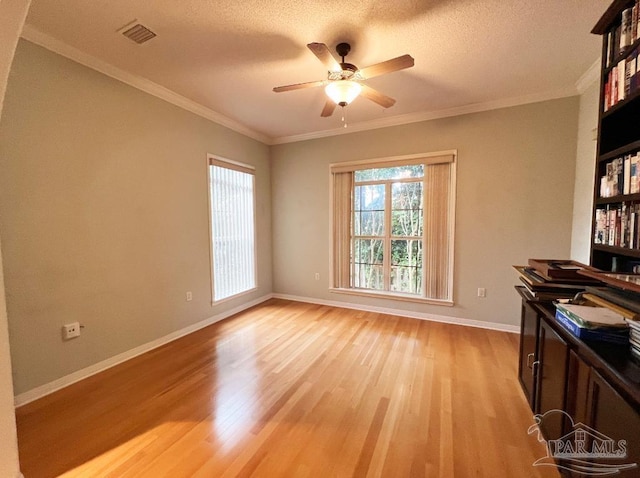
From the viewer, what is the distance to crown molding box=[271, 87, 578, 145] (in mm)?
2916

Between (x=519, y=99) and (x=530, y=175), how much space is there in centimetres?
86

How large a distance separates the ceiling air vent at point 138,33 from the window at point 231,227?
151 cm

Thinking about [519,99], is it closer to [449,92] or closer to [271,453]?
[449,92]

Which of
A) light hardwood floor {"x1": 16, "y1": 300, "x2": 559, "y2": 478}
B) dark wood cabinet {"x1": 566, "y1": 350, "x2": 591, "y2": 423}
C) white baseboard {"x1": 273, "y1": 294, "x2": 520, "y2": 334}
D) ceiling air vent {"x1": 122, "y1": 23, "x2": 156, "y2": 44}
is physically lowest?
light hardwood floor {"x1": 16, "y1": 300, "x2": 559, "y2": 478}

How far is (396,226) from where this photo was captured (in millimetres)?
3869

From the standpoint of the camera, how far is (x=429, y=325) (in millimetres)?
3441

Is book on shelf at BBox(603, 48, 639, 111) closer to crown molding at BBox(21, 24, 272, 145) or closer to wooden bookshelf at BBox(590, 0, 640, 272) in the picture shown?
wooden bookshelf at BBox(590, 0, 640, 272)

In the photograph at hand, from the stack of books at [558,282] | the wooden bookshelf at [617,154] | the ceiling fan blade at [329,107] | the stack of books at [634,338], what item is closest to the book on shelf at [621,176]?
the wooden bookshelf at [617,154]

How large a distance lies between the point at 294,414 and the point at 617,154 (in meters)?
2.52

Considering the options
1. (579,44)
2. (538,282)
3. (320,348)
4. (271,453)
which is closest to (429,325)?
(320,348)

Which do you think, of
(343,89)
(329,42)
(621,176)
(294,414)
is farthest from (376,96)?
(294,414)

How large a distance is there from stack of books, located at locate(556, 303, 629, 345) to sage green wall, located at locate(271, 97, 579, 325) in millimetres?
2054

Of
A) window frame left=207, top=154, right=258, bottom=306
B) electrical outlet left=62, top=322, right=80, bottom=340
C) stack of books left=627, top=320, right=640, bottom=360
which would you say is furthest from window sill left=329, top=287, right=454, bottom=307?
electrical outlet left=62, top=322, right=80, bottom=340

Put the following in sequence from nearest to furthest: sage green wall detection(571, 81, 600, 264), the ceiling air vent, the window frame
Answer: the ceiling air vent → sage green wall detection(571, 81, 600, 264) → the window frame
